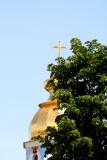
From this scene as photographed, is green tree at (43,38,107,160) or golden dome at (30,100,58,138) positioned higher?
golden dome at (30,100,58,138)

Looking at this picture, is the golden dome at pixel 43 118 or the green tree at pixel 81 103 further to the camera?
the golden dome at pixel 43 118

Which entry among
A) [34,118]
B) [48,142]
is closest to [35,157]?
[34,118]

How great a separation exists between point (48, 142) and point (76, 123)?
1.26 m

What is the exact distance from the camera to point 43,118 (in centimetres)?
3534

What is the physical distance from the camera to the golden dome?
114 feet

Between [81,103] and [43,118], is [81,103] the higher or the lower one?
the lower one

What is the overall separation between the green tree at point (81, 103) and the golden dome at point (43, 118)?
14.2m

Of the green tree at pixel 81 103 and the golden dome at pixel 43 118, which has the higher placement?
the golden dome at pixel 43 118

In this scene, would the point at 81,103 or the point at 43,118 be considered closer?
the point at 81,103

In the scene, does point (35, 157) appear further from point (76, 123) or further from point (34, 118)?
point (76, 123)

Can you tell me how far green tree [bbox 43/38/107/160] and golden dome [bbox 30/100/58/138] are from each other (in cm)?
1416

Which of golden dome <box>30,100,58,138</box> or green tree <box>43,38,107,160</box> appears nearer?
green tree <box>43,38,107,160</box>

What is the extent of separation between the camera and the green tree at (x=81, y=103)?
1911cm

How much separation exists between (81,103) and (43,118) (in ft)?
52.6
